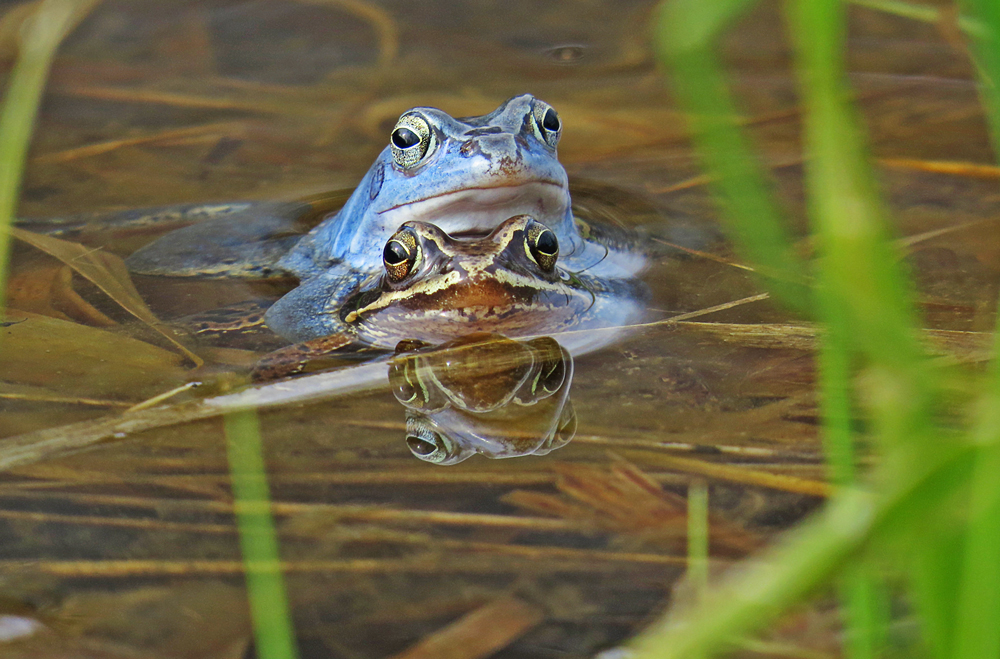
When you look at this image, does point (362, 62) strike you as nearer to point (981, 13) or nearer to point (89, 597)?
point (89, 597)

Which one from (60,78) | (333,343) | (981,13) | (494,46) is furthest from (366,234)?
(981,13)

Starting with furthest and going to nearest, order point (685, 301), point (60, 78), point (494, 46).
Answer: point (494, 46)
point (60, 78)
point (685, 301)

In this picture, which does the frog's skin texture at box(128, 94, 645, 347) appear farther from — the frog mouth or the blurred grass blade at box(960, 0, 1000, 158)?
the blurred grass blade at box(960, 0, 1000, 158)

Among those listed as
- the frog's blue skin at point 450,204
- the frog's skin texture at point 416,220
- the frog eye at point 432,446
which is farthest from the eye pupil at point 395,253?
the frog eye at point 432,446

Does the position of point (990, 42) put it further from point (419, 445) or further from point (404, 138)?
point (404, 138)

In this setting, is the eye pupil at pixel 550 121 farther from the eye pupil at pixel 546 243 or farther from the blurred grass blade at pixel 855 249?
the blurred grass blade at pixel 855 249

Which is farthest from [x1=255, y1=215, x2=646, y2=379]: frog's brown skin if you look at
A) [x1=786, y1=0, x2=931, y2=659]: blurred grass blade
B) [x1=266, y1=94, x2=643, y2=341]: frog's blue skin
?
[x1=786, y1=0, x2=931, y2=659]: blurred grass blade
